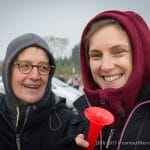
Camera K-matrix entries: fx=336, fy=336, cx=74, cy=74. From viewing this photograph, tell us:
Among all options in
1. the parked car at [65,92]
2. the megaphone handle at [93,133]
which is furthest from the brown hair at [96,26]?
the parked car at [65,92]

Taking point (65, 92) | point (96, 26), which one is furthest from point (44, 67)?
point (65, 92)

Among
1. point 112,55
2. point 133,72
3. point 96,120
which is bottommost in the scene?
point 96,120

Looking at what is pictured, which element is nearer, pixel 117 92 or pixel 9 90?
pixel 117 92

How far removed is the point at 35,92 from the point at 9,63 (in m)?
0.38

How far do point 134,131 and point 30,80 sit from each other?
4.52 feet

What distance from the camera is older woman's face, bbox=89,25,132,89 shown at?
2344 millimetres

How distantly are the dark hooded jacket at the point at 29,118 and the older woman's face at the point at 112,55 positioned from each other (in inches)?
32.8

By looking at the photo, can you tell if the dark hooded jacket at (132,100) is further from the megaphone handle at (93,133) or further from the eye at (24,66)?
the eye at (24,66)

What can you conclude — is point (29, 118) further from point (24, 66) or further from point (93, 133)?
point (93, 133)

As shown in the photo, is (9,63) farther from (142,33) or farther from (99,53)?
(142,33)

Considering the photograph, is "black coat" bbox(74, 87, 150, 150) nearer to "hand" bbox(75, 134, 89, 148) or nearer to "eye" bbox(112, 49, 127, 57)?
"hand" bbox(75, 134, 89, 148)

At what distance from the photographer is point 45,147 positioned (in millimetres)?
3262

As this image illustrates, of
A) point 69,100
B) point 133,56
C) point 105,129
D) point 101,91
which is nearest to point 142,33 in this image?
point 133,56

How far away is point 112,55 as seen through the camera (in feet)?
7.72
